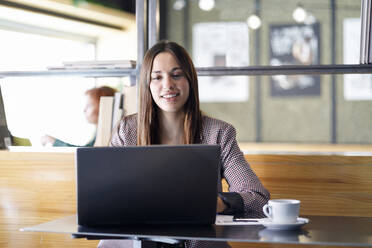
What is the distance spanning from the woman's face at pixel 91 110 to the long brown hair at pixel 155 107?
78 centimetres

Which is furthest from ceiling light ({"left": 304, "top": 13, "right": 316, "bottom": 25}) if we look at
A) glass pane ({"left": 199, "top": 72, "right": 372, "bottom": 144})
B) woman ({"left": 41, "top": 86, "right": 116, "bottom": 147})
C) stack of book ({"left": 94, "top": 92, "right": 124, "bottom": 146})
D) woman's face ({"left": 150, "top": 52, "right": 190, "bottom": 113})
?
woman's face ({"left": 150, "top": 52, "right": 190, "bottom": 113})

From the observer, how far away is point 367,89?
6496mm

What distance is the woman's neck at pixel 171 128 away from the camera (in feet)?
6.10

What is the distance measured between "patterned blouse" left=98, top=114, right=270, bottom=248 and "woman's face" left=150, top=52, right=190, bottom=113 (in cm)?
14

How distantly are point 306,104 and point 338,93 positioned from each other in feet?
1.48

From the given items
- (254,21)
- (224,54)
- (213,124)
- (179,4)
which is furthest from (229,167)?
(179,4)

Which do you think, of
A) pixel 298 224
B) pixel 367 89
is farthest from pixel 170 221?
pixel 367 89

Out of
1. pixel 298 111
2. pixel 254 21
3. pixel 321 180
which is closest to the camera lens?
pixel 321 180

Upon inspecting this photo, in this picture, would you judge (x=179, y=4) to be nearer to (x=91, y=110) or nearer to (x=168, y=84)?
(x=91, y=110)

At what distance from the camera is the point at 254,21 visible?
23.3ft

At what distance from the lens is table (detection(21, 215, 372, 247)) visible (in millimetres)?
1020

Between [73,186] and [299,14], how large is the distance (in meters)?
5.49

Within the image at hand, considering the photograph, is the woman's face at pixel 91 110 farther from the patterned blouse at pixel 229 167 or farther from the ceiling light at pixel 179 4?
the ceiling light at pixel 179 4

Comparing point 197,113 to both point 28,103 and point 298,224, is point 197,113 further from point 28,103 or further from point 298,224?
point 28,103
